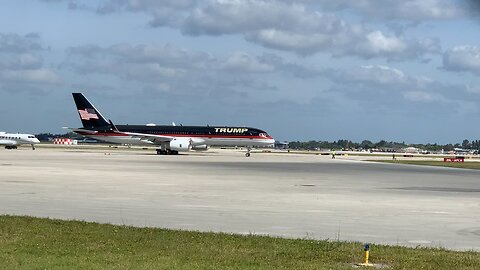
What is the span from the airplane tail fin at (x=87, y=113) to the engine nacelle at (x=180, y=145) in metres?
→ 15.2

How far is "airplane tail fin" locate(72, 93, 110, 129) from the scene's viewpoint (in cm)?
9488

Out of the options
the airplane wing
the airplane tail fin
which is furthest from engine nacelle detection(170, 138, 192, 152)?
the airplane tail fin

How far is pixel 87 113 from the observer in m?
95.8

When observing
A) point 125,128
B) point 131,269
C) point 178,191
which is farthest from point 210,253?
point 125,128

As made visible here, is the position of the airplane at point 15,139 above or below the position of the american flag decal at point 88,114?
below

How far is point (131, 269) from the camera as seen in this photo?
978cm

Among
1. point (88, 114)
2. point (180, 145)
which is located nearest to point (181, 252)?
point (180, 145)

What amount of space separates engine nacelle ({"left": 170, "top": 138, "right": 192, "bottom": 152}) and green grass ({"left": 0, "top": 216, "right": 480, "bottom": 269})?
231 ft

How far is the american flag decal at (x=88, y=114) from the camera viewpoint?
95375 millimetres

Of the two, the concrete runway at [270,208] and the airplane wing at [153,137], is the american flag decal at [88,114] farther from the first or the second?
the concrete runway at [270,208]

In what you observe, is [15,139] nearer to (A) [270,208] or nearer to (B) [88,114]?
(B) [88,114]

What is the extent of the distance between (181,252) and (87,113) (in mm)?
87223

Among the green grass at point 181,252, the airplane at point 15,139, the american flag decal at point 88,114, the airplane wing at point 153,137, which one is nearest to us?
the green grass at point 181,252

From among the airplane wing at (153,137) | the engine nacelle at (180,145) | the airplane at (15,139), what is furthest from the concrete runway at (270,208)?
the airplane at (15,139)
